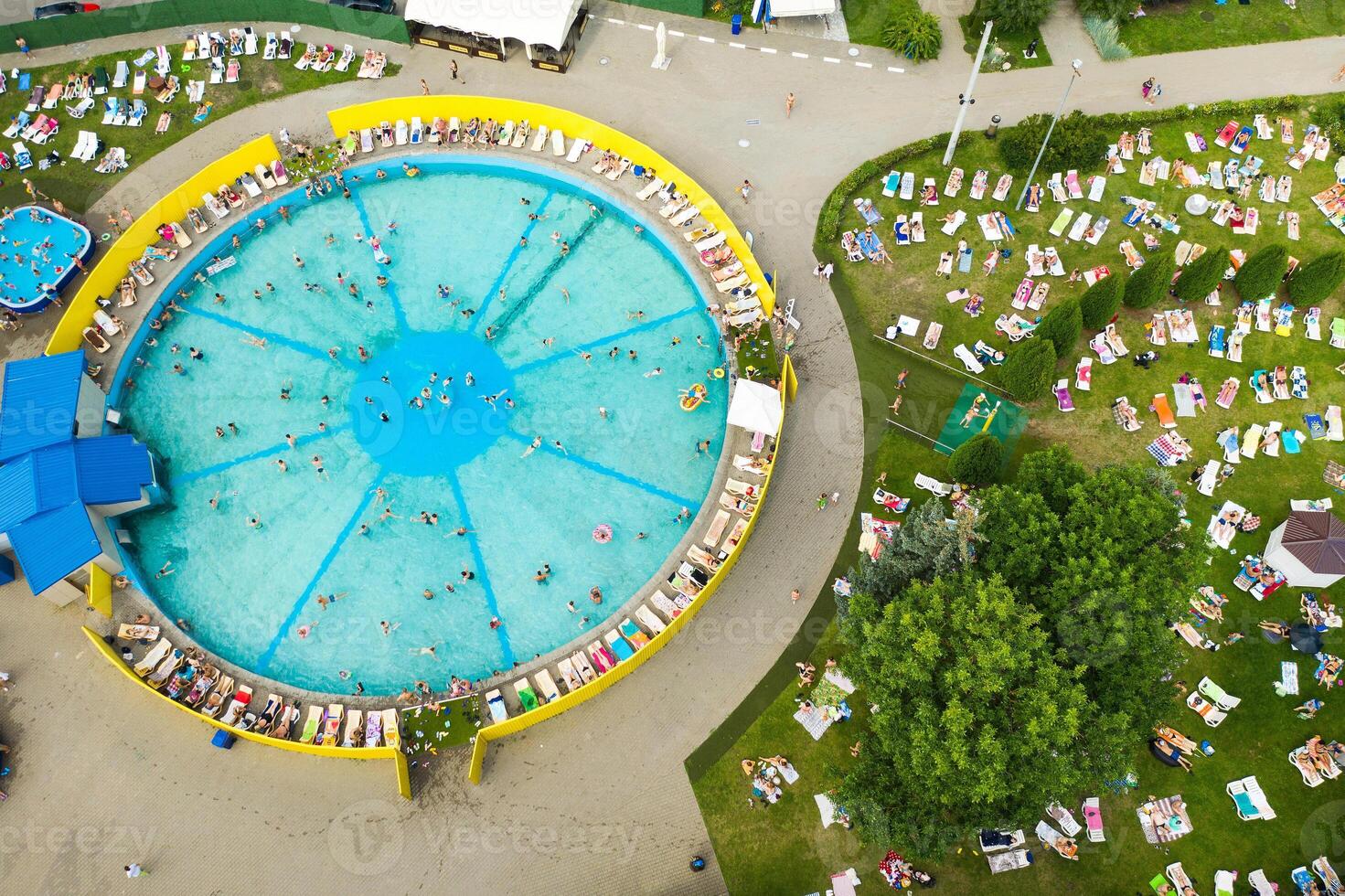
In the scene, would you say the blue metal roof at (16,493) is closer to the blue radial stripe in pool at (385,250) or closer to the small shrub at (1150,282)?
the blue radial stripe in pool at (385,250)

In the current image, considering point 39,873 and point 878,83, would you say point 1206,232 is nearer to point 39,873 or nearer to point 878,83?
point 878,83

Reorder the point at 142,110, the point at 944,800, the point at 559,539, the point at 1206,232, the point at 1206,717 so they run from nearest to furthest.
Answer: the point at 944,800
the point at 1206,717
the point at 559,539
the point at 1206,232
the point at 142,110

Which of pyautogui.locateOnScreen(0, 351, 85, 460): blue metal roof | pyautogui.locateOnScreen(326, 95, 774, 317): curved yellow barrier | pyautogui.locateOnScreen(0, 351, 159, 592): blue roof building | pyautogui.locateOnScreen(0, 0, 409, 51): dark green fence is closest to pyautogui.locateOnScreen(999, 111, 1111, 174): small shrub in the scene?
pyautogui.locateOnScreen(326, 95, 774, 317): curved yellow barrier

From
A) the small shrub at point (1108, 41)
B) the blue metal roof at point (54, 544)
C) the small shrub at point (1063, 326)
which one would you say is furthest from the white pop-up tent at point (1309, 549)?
the blue metal roof at point (54, 544)

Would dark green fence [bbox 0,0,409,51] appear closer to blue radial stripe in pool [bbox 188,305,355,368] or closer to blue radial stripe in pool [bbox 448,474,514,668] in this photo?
blue radial stripe in pool [bbox 188,305,355,368]

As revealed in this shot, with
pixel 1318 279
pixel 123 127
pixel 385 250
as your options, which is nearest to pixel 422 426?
pixel 385 250

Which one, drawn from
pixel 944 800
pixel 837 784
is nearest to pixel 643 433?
pixel 837 784
